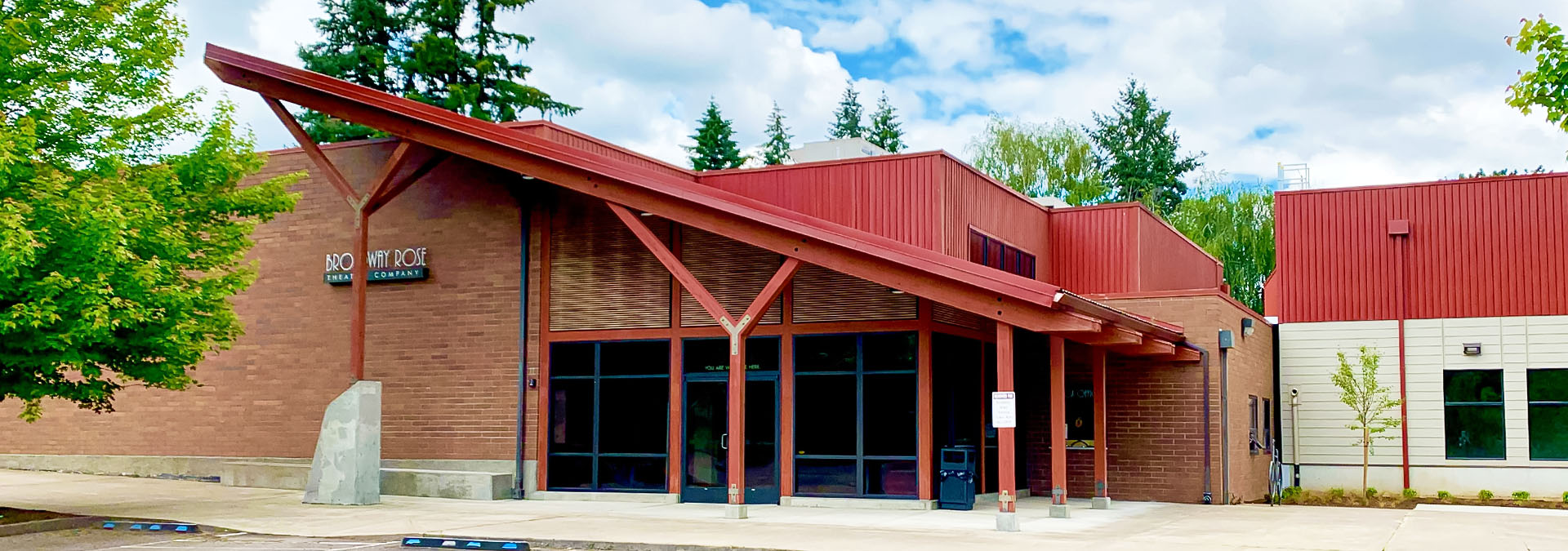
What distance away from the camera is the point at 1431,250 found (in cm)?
2323

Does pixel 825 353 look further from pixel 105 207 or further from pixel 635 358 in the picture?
pixel 105 207

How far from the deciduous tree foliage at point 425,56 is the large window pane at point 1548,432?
29.8 m

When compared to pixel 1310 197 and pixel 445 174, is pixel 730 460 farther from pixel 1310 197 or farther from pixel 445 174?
pixel 1310 197

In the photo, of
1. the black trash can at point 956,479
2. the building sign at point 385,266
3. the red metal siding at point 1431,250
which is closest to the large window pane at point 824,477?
the black trash can at point 956,479

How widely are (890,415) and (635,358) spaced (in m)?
4.12

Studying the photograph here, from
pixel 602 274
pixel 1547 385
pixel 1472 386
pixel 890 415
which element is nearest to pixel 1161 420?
pixel 890 415

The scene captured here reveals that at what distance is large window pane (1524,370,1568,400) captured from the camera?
2228cm

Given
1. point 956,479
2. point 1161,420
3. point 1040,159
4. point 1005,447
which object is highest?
point 1040,159

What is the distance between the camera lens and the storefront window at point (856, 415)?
60.4ft

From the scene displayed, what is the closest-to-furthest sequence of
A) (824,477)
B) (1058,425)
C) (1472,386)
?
(1058,425) → (824,477) → (1472,386)

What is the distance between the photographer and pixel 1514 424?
73.5 ft

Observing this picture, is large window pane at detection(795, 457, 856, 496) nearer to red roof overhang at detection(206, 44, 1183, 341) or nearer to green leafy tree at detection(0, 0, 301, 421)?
red roof overhang at detection(206, 44, 1183, 341)

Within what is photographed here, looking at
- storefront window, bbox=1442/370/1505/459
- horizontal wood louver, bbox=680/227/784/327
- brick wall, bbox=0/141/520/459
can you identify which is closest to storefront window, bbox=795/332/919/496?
horizontal wood louver, bbox=680/227/784/327

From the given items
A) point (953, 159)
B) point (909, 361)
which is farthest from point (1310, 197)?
point (909, 361)
